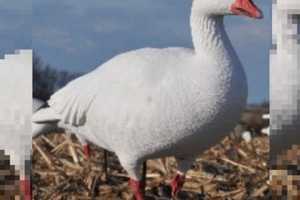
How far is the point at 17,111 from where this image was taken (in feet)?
6.25

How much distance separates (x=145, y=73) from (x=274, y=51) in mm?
886

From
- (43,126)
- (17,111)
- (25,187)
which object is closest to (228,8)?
(17,111)

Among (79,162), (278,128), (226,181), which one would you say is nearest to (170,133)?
(278,128)

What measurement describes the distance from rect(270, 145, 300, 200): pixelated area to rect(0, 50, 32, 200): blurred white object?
23.5 inches

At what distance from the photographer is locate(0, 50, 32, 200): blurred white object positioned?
181cm

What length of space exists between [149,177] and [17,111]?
7.93 feet

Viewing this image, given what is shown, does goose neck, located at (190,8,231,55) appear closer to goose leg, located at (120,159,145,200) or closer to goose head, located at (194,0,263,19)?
goose head, located at (194,0,263,19)

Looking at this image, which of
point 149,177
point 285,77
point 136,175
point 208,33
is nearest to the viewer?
point 285,77

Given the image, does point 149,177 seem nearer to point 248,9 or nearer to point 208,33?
point 208,33

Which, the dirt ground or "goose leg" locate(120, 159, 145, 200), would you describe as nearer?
"goose leg" locate(120, 159, 145, 200)

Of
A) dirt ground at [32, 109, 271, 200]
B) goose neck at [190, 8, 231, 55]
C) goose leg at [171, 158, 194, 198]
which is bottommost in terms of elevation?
dirt ground at [32, 109, 271, 200]

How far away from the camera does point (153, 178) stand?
13.9ft

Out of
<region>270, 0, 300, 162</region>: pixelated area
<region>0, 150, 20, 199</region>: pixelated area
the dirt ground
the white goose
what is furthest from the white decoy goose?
<region>0, 150, 20, 199</region>: pixelated area

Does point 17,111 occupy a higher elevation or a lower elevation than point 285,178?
higher
